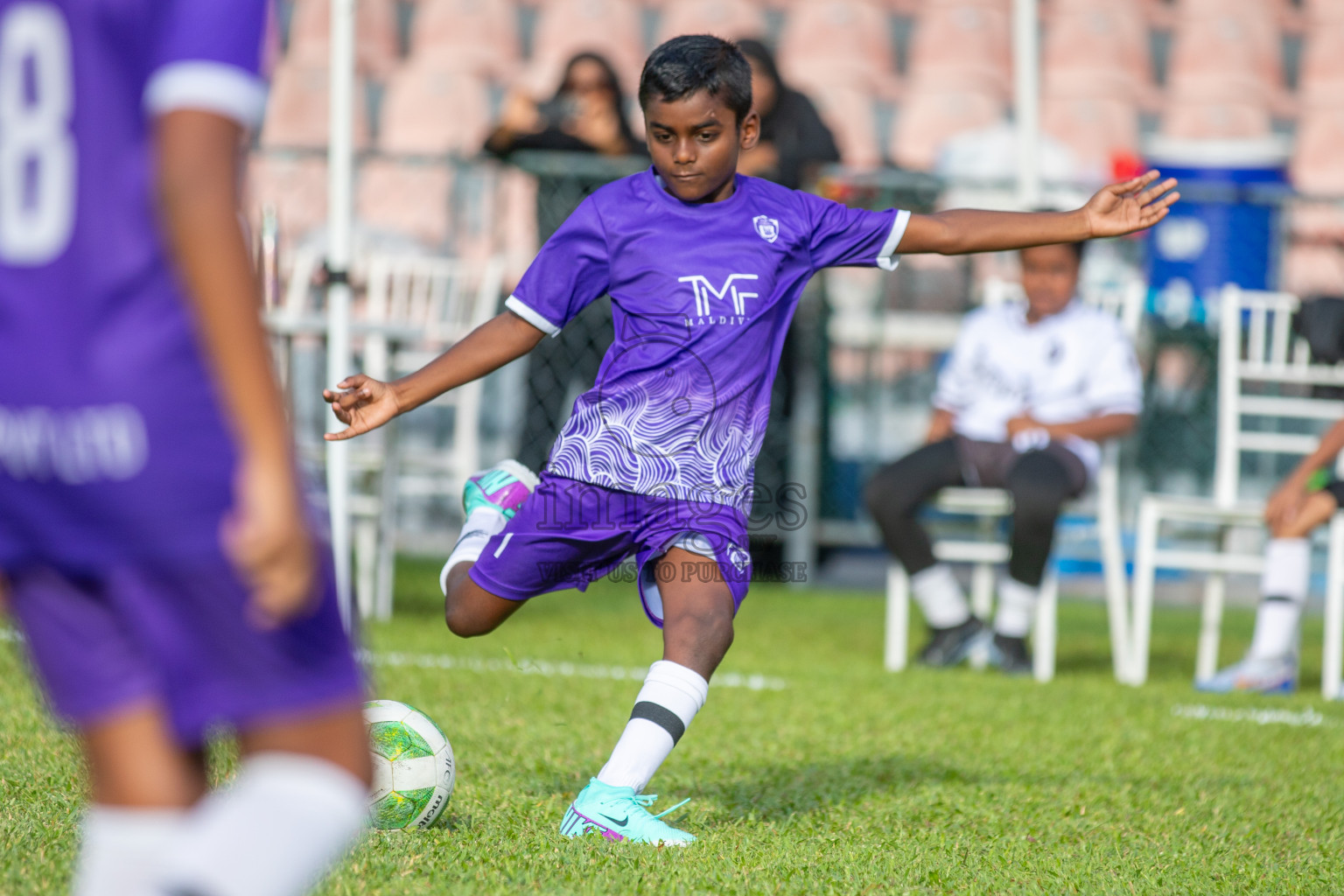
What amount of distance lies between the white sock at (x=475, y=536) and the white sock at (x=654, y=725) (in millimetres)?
553

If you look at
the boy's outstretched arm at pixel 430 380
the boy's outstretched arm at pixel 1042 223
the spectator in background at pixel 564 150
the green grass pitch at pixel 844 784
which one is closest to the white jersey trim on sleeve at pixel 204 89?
the boy's outstretched arm at pixel 430 380

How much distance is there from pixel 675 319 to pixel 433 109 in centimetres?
1208

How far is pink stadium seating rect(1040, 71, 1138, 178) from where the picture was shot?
1434 cm

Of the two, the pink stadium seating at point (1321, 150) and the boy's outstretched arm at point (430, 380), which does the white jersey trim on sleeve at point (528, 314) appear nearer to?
the boy's outstretched arm at point (430, 380)

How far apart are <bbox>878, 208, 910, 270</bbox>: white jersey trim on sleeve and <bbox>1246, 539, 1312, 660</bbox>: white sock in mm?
2808

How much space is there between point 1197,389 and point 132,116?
732cm

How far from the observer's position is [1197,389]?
7.84 meters

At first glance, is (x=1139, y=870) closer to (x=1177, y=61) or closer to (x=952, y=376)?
(x=952, y=376)

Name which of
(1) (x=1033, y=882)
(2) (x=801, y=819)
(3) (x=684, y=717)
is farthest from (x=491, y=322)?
(1) (x=1033, y=882)

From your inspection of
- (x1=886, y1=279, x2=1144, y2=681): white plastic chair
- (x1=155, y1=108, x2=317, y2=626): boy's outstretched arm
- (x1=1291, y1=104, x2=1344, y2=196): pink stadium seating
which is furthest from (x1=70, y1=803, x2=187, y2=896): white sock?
(x1=1291, y1=104, x2=1344, y2=196): pink stadium seating

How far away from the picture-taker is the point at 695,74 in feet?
9.02

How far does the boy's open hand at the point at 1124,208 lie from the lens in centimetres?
268

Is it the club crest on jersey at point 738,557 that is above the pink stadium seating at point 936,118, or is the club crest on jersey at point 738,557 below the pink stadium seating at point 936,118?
below

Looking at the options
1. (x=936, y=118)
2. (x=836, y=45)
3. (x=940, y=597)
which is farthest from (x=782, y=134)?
(x=836, y=45)
